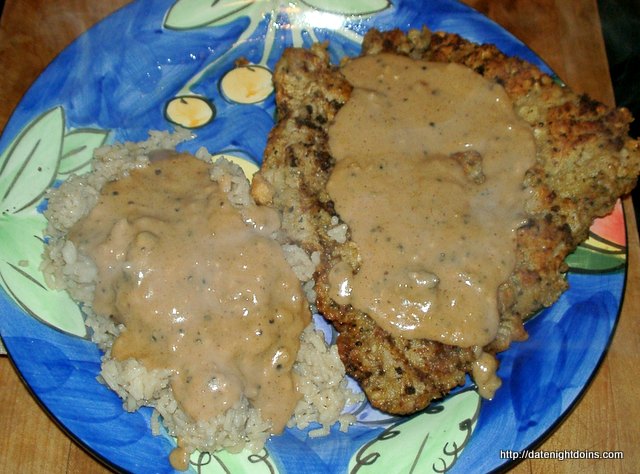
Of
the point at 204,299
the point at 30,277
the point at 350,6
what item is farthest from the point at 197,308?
the point at 350,6

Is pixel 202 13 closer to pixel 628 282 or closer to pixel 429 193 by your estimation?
pixel 429 193

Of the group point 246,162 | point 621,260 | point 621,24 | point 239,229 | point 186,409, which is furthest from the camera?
point 621,24

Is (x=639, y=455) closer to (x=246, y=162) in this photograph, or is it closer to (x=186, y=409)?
(x=186, y=409)

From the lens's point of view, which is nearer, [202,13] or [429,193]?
[429,193]

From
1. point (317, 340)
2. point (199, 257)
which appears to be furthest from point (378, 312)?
point (199, 257)

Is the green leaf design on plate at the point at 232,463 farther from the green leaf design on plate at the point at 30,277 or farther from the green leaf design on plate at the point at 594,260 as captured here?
the green leaf design on plate at the point at 594,260

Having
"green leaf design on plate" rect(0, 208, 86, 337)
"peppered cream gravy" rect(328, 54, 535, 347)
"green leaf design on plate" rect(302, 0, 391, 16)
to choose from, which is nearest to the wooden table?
"green leaf design on plate" rect(0, 208, 86, 337)
